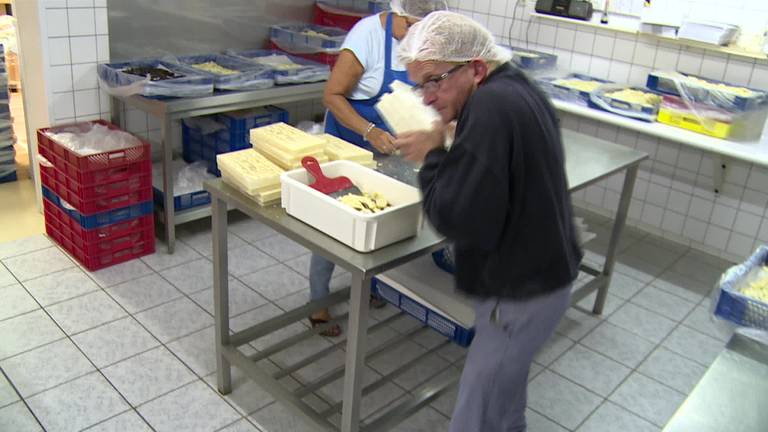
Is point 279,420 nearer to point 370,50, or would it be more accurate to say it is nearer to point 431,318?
point 431,318

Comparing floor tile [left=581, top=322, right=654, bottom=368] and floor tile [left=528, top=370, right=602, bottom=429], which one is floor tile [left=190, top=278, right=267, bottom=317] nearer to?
floor tile [left=528, top=370, right=602, bottom=429]

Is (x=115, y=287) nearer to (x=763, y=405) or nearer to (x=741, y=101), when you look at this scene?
(x=763, y=405)

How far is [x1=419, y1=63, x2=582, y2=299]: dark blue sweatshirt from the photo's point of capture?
1.47 metres

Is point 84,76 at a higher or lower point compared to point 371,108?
lower

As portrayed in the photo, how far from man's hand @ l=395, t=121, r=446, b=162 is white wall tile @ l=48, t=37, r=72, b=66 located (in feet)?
8.07

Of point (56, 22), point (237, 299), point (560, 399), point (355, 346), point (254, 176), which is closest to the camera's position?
point (355, 346)

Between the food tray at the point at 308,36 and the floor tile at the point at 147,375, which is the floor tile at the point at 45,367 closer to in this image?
the floor tile at the point at 147,375

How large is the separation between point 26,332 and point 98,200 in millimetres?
728

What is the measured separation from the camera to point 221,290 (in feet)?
7.93

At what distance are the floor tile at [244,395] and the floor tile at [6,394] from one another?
692mm

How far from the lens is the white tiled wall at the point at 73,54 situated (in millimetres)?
3307

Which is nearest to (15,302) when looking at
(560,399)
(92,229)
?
(92,229)

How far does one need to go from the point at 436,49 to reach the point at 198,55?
9.13ft

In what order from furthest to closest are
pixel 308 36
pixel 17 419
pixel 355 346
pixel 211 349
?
1. pixel 308 36
2. pixel 211 349
3. pixel 17 419
4. pixel 355 346
